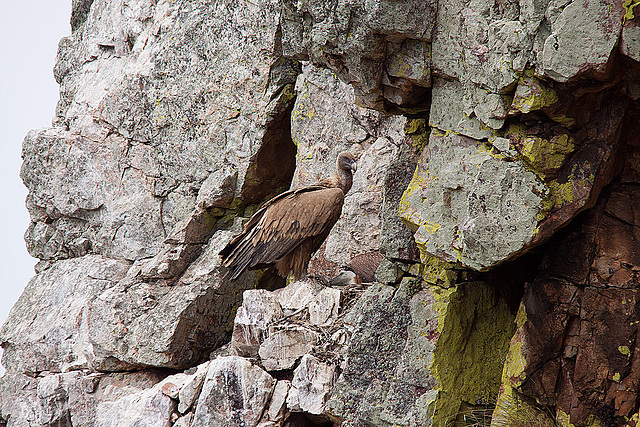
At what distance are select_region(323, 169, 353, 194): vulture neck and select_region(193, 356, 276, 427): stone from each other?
1.88 meters

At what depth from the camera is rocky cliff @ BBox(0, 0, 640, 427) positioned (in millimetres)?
3498

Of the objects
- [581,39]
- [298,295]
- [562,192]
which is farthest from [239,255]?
[581,39]

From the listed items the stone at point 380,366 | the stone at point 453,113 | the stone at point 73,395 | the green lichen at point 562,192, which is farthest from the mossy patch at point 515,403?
the stone at point 73,395

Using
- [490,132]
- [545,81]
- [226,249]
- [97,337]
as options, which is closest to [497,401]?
[490,132]

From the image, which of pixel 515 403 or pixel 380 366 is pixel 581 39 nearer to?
pixel 515 403

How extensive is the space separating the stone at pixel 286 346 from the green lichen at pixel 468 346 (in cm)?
124

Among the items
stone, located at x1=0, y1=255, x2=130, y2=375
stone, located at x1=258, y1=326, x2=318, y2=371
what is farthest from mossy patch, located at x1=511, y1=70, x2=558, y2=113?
stone, located at x1=0, y1=255, x2=130, y2=375

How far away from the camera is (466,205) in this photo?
3.72 meters

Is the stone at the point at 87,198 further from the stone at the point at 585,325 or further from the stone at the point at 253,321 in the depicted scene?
the stone at the point at 585,325

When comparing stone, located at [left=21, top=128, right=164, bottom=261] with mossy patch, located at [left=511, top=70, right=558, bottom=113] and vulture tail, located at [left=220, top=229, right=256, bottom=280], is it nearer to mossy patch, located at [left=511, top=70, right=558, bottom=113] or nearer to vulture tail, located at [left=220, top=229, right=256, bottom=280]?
vulture tail, located at [left=220, top=229, right=256, bottom=280]

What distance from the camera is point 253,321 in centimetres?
532

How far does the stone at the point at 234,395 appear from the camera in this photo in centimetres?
489

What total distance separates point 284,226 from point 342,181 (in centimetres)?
72

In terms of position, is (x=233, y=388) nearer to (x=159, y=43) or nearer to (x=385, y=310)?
(x=385, y=310)
